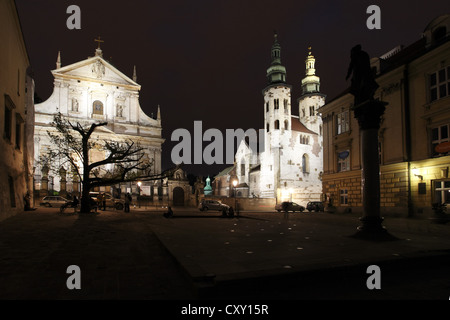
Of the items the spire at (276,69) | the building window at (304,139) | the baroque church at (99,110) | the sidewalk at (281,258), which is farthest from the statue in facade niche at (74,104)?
the sidewalk at (281,258)

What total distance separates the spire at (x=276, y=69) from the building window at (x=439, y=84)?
46.0 meters

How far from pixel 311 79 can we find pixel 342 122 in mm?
46912

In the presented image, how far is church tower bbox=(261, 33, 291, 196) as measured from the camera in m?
63.2

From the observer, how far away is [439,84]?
71.2ft

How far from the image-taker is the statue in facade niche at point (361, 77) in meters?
10.6

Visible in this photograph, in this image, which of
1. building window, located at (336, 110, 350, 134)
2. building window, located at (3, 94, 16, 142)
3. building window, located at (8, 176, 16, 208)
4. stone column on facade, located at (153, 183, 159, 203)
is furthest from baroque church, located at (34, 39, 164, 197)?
building window, located at (336, 110, 350, 134)

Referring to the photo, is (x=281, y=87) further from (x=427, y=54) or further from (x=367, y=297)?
(x=367, y=297)

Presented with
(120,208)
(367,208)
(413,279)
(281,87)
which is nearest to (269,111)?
(281,87)

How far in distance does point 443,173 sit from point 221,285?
69.5 feet

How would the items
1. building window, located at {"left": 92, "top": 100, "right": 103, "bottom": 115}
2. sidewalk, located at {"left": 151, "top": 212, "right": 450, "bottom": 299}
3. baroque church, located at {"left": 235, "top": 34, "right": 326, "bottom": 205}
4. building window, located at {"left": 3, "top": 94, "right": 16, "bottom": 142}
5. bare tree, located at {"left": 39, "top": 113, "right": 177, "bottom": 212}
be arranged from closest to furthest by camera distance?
sidewalk, located at {"left": 151, "top": 212, "right": 450, "bottom": 299} < building window, located at {"left": 3, "top": 94, "right": 16, "bottom": 142} < bare tree, located at {"left": 39, "top": 113, "right": 177, "bottom": 212} < building window, located at {"left": 92, "top": 100, "right": 103, "bottom": 115} < baroque church, located at {"left": 235, "top": 34, "right": 326, "bottom": 205}

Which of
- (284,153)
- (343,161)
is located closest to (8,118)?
(343,161)

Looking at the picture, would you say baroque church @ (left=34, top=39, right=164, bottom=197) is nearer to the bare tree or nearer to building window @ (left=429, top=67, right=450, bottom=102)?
the bare tree

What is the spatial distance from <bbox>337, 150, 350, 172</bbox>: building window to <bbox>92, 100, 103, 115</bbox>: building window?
1641 inches

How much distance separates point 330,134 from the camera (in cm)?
3297
